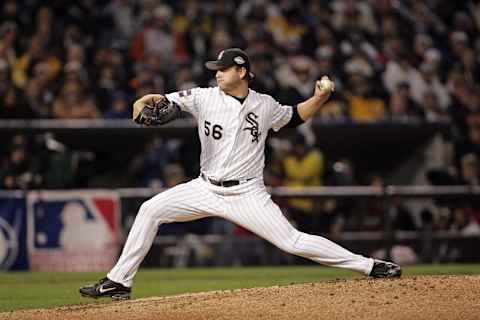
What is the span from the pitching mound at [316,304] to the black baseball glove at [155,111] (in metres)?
1.38

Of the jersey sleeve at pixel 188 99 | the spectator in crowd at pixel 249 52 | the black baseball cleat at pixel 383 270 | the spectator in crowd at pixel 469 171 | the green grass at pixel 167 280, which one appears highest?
the spectator in crowd at pixel 249 52

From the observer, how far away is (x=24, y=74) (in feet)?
46.9

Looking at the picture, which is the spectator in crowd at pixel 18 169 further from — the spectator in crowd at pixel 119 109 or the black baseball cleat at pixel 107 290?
the black baseball cleat at pixel 107 290

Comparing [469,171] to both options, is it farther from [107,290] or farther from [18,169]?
[107,290]

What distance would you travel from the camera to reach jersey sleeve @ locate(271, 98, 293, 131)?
812cm

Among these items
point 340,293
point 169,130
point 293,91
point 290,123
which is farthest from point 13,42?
point 340,293

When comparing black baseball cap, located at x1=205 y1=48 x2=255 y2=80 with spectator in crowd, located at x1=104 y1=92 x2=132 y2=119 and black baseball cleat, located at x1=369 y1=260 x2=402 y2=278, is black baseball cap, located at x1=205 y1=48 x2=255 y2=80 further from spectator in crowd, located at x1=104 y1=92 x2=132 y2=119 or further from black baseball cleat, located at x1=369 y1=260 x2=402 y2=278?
spectator in crowd, located at x1=104 y1=92 x2=132 y2=119

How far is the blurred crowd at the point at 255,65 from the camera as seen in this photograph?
1386 centimetres

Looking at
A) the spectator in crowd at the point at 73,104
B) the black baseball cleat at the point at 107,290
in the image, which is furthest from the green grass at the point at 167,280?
the spectator in crowd at the point at 73,104

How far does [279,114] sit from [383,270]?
149 centimetres

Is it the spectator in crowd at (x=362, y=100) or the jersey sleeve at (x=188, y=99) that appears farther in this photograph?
the spectator in crowd at (x=362, y=100)

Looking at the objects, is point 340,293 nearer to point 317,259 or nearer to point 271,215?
point 317,259

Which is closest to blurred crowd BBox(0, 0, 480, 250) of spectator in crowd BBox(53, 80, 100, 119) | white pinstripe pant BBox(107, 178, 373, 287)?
spectator in crowd BBox(53, 80, 100, 119)

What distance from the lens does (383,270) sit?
Result: 8031 millimetres
